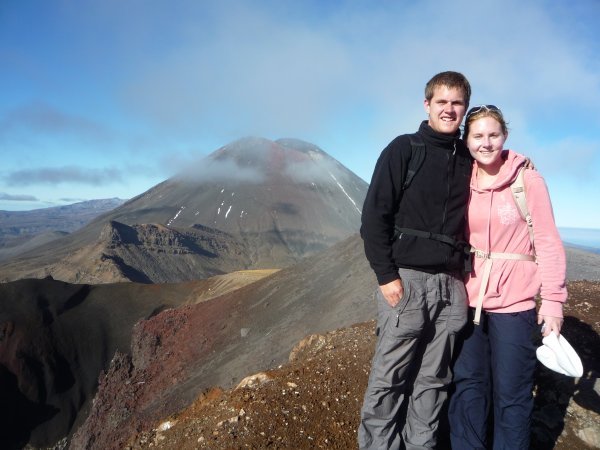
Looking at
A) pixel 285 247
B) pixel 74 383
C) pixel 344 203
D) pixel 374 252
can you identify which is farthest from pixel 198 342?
pixel 344 203

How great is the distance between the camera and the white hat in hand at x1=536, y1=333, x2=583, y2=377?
8.05ft

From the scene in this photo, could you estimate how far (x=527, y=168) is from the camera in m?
2.62

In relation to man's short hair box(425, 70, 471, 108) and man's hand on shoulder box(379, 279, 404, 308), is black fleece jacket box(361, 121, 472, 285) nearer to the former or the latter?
man's hand on shoulder box(379, 279, 404, 308)

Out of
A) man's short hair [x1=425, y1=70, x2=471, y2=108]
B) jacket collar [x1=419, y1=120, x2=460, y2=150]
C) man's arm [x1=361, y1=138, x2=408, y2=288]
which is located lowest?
man's arm [x1=361, y1=138, x2=408, y2=288]

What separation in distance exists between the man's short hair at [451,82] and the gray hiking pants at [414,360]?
3.83ft

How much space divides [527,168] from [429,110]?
0.72 metres

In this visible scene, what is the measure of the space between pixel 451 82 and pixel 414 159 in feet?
1.74

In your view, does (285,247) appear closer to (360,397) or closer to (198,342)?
(198,342)

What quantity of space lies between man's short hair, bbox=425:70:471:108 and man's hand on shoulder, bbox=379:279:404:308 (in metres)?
1.23

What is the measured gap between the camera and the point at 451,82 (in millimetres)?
2582

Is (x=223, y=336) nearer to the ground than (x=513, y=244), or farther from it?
nearer to the ground

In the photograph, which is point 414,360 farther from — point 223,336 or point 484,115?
point 223,336

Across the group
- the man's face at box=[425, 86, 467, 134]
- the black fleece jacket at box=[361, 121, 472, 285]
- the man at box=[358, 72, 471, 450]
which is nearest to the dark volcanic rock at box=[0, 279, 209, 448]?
the man at box=[358, 72, 471, 450]

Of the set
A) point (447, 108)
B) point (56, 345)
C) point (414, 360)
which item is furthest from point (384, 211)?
point (56, 345)
